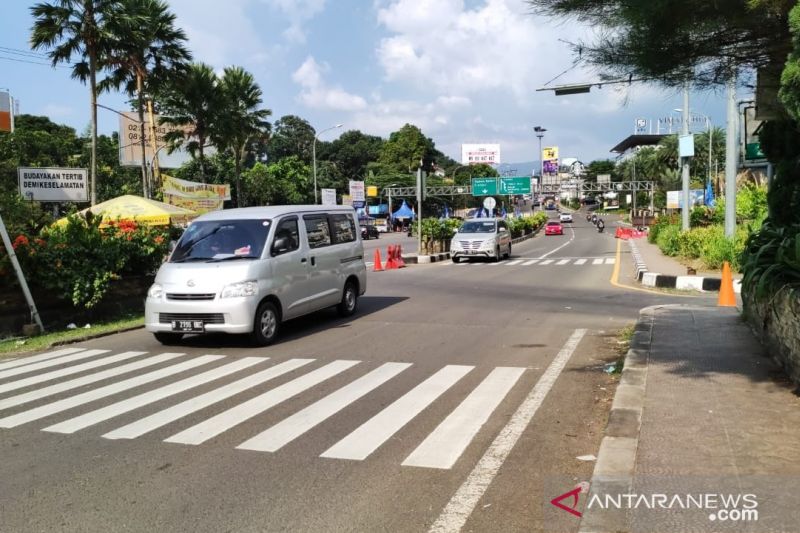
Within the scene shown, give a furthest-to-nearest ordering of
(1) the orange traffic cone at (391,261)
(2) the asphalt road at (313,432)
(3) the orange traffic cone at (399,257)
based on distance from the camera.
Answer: (3) the orange traffic cone at (399,257) < (1) the orange traffic cone at (391,261) < (2) the asphalt road at (313,432)

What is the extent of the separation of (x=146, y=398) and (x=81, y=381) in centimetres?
134

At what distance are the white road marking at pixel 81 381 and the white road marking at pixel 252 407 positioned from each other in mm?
2203

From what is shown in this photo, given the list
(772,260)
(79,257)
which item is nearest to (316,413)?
(772,260)

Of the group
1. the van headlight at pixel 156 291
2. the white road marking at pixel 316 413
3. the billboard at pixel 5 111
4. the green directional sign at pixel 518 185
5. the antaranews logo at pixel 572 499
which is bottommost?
the antaranews logo at pixel 572 499

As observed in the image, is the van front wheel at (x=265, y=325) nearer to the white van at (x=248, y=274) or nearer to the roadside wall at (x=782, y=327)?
the white van at (x=248, y=274)

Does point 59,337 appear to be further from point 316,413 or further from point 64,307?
point 316,413

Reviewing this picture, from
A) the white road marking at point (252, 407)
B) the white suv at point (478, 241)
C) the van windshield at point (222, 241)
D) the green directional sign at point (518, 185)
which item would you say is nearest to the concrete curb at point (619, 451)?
the white road marking at point (252, 407)

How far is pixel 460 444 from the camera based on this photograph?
5055 mm

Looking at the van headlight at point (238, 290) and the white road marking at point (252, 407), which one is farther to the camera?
the van headlight at point (238, 290)

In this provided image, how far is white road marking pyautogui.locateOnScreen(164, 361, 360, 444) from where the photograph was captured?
17.7ft

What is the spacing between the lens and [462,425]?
18.2ft

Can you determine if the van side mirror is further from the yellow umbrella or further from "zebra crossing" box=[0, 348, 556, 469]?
the yellow umbrella

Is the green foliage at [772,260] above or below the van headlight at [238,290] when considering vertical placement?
above

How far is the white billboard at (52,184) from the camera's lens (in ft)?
59.6
